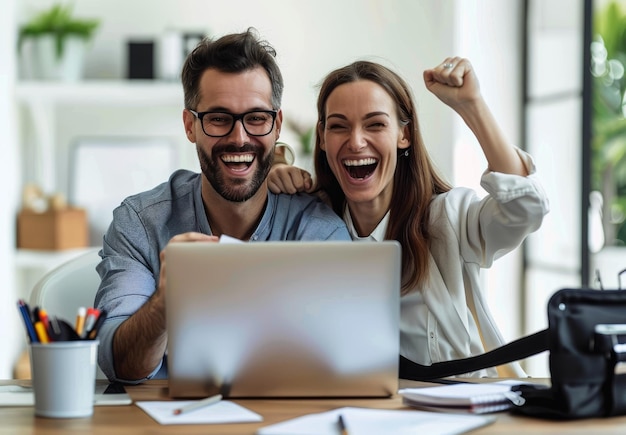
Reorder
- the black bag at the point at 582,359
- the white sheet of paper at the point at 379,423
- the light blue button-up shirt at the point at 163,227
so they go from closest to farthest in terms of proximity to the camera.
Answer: the white sheet of paper at the point at 379,423 < the black bag at the point at 582,359 < the light blue button-up shirt at the point at 163,227

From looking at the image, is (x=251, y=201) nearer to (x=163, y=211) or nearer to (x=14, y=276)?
(x=163, y=211)

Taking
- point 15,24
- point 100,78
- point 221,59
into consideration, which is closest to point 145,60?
point 100,78

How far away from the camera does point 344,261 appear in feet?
4.46

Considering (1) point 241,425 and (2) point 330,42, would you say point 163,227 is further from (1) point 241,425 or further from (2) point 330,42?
(2) point 330,42

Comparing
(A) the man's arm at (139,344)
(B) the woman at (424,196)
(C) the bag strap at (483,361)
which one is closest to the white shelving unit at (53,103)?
(B) the woman at (424,196)

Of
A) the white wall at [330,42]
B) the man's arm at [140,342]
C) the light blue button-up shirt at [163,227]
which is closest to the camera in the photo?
the man's arm at [140,342]

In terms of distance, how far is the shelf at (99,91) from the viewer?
12.3 feet

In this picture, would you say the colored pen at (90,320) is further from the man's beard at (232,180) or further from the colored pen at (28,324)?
the man's beard at (232,180)

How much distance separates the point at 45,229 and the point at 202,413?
8.49 ft

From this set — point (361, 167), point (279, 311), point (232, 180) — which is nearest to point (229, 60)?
point (232, 180)

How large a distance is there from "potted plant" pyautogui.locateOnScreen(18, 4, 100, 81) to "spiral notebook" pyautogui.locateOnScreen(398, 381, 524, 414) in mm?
2809

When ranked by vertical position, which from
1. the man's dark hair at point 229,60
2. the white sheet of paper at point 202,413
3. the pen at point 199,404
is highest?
the man's dark hair at point 229,60

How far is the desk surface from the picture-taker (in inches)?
48.9

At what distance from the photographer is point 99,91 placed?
3.77 metres
